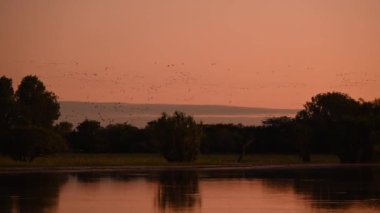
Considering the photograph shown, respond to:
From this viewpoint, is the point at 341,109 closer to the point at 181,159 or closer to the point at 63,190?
the point at 181,159

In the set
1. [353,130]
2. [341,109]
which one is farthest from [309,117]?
[353,130]

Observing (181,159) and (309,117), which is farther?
(309,117)

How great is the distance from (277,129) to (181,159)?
146ft

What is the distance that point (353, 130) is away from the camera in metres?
80.6

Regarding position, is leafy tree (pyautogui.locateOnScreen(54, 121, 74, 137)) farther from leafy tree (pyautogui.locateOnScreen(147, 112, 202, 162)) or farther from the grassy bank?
leafy tree (pyautogui.locateOnScreen(147, 112, 202, 162))

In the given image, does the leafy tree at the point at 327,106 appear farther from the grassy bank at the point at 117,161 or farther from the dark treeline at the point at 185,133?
the grassy bank at the point at 117,161

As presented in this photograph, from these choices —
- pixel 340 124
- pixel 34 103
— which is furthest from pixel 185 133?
pixel 34 103

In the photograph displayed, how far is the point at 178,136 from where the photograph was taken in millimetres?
71812

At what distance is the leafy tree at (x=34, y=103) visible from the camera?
86062mm

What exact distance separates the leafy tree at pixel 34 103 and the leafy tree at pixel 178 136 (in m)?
19.4

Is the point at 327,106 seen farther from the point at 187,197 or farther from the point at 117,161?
the point at 187,197

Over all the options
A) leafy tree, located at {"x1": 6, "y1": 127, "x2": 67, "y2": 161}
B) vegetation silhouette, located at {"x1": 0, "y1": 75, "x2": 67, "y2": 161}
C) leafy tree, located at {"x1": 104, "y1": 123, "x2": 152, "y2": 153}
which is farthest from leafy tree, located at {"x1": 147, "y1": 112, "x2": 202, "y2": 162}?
leafy tree, located at {"x1": 104, "y1": 123, "x2": 152, "y2": 153}

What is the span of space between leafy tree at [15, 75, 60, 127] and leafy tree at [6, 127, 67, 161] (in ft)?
59.9

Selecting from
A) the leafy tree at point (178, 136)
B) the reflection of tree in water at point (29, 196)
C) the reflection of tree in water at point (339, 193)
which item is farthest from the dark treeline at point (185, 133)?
the reflection of tree in water at point (339, 193)
